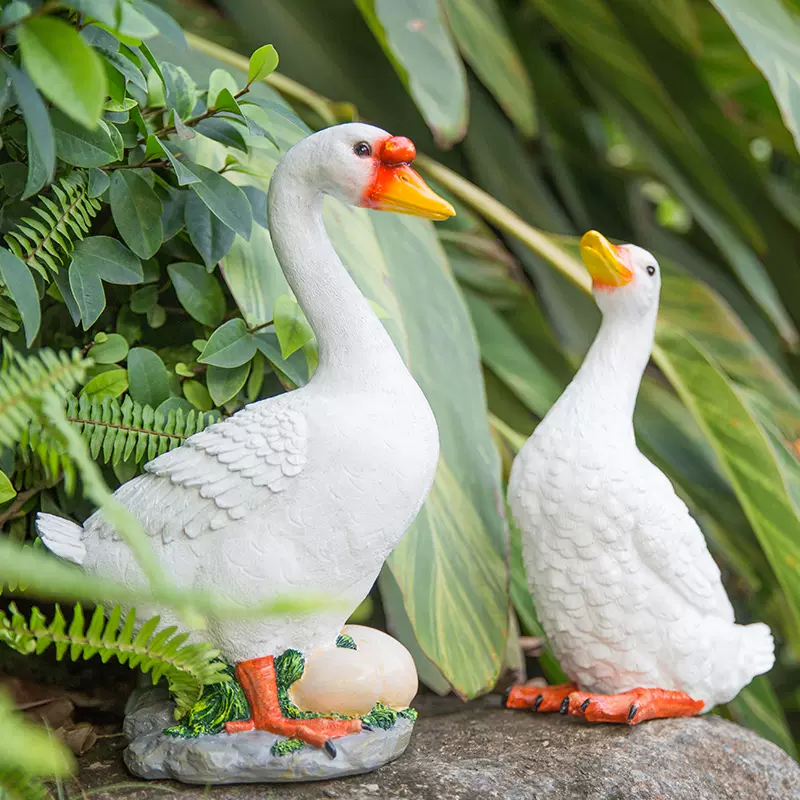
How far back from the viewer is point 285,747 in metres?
0.66

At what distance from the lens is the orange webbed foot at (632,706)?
32.4 inches

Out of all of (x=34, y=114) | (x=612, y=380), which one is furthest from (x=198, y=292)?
(x=612, y=380)

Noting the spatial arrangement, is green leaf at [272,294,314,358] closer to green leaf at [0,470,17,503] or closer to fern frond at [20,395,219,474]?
fern frond at [20,395,219,474]

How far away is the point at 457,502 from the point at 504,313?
0.57m

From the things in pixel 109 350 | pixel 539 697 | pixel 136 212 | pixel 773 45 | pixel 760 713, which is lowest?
pixel 760 713

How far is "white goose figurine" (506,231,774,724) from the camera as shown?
82 centimetres

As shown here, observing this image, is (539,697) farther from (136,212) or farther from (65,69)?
(65,69)

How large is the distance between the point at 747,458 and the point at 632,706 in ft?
1.06

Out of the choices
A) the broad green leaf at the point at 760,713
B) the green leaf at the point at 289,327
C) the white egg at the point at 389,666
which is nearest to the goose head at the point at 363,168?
the green leaf at the point at 289,327

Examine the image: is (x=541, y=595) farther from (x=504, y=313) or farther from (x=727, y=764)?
(x=504, y=313)

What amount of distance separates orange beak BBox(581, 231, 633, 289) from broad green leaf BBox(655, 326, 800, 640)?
0.23 m

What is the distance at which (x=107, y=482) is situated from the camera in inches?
31.9

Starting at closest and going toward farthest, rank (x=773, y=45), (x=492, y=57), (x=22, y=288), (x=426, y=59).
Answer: (x=22, y=288) → (x=426, y=59) → (x=773, y=45) → (x=492, y=57)

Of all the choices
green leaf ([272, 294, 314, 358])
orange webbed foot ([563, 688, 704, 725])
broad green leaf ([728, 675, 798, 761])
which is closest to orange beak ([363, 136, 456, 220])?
green leaf ([272, 294, 314, 358])
